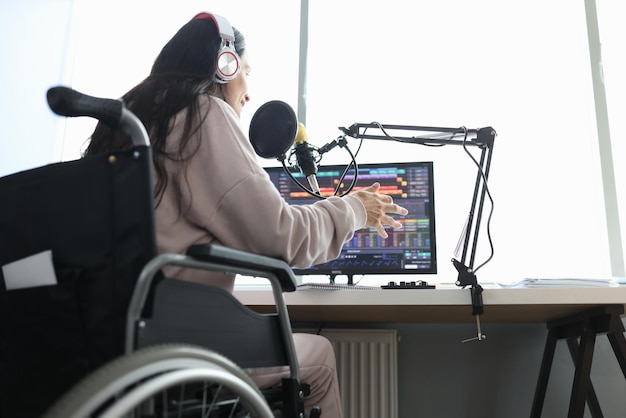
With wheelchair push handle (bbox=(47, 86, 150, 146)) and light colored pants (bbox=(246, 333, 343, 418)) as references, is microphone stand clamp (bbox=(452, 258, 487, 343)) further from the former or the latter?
wheelchair push handle (bbox=(47, 86, 150, 146))

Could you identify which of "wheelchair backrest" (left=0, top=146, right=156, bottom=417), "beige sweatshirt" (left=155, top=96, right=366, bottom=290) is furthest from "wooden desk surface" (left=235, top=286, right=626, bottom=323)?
"wheelchair backrest" (left=0, top=146, right=156, bottom=417)

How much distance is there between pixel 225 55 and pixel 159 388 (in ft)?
2.56

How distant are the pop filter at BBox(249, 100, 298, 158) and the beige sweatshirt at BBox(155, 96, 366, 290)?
11.4 inches

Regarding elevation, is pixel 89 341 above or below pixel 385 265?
below

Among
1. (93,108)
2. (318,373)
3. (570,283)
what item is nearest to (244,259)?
(93,108)

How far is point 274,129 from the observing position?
123 cm

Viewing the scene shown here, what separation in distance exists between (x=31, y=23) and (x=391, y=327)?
83.2 inches

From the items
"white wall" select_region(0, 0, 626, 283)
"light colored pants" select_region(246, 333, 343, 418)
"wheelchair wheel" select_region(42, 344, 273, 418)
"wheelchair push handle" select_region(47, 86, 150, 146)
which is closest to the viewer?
"wheelchair wheel" select_region(42, 344, 273, 418)

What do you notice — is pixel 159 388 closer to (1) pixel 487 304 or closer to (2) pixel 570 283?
(1) pixel 487 304

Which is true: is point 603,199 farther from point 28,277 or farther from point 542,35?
point 28,277

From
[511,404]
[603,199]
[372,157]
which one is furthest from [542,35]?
[511,404]

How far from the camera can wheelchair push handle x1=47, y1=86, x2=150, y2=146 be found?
2.15 feet

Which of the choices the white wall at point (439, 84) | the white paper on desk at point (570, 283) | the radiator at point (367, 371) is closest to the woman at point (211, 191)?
the white paper on desk at point (570, 283)

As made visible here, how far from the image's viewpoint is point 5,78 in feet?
7.34
